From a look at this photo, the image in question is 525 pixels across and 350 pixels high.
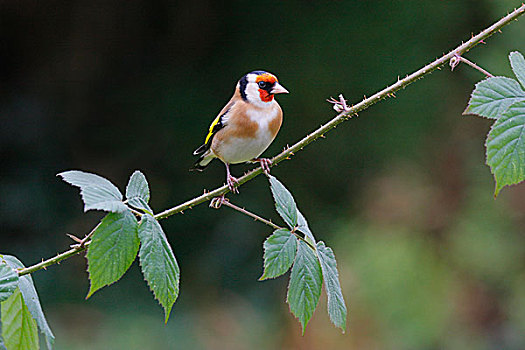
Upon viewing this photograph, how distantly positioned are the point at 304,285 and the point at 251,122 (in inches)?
30.8

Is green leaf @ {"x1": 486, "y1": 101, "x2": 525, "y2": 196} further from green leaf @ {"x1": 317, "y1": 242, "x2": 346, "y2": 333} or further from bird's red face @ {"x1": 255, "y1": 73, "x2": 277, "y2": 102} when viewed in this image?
bird's red face @ {"x1": 255, "y1": 73, "x2": 277, "y2": 102}

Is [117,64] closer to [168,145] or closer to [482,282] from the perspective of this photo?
[168,145]

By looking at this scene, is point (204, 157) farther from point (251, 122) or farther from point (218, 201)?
point (218, 201)

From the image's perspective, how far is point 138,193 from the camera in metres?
0.89

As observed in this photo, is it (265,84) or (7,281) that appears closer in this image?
(7,281)

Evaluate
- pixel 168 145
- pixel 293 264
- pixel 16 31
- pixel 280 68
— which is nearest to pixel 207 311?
pixel 168 145

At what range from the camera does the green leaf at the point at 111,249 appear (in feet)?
2.64

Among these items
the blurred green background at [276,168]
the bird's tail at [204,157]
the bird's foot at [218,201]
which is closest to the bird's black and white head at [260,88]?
the bird's tail at [204,157]

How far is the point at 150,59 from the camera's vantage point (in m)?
4.30

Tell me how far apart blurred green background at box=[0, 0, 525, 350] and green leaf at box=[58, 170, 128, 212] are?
117 inches

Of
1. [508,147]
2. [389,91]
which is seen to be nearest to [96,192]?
[389,91]

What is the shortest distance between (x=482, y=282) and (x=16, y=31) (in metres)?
3.47

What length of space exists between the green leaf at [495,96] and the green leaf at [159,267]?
47 cm

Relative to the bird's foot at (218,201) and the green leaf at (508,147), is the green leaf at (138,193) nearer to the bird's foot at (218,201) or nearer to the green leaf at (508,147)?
the bird's foot at (218,201)
